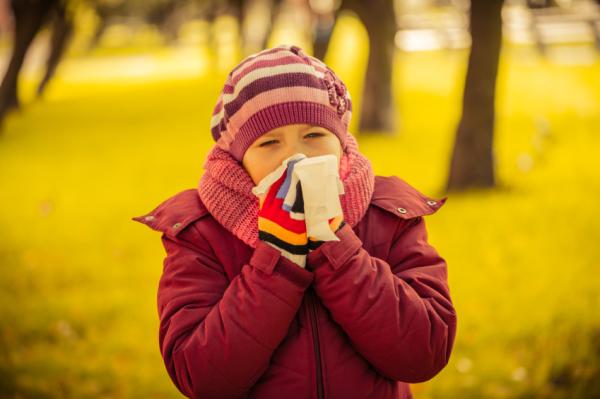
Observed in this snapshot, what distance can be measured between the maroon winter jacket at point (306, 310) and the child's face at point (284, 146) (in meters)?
0.22

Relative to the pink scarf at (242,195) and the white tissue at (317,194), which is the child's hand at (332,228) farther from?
the pink scarf at (242,195)

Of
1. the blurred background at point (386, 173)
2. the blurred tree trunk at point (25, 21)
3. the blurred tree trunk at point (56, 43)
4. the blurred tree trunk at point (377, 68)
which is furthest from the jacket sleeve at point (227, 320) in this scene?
the blurred tree trunk at point (56, 43)

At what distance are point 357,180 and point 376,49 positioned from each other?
31.9ft

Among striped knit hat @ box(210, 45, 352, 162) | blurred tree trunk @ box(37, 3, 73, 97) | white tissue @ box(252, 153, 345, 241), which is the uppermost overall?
striped knit hat @ box(210, 45, 352, 162)

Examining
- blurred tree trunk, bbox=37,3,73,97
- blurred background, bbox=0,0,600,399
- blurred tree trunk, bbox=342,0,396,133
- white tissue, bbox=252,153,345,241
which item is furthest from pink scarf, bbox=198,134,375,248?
blurred tree trunk, bbox=37,3,73,97

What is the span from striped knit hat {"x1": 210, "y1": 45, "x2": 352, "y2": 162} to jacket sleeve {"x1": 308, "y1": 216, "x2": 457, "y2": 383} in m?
0.34

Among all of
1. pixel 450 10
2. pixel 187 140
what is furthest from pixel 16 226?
pixel 450 10

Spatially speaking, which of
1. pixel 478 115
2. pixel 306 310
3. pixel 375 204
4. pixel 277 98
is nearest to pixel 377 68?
pixel 478 115

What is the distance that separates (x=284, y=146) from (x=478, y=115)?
600 cm

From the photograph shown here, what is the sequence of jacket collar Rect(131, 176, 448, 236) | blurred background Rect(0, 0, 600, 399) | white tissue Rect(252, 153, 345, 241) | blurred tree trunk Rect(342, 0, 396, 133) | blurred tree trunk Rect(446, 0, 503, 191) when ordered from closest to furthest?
1. white tissue Rect(252, 153, 345, 241)
2. jacket collar Rect(131, 176, 448, 236)
3. blurred background Rect(0, 0, 600, 399)
4. blurred tree trunk Rect(446, 0, 503, 191)
5. blurred tree trunk Rect(342, 0, 396, 133)

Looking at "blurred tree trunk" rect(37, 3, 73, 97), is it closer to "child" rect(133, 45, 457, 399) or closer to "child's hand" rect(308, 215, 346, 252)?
"child" rect(133, 45, 457, 399)

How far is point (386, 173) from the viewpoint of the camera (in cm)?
833

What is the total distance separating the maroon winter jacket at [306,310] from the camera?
5.17ft

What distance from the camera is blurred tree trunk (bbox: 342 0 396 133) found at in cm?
1105
